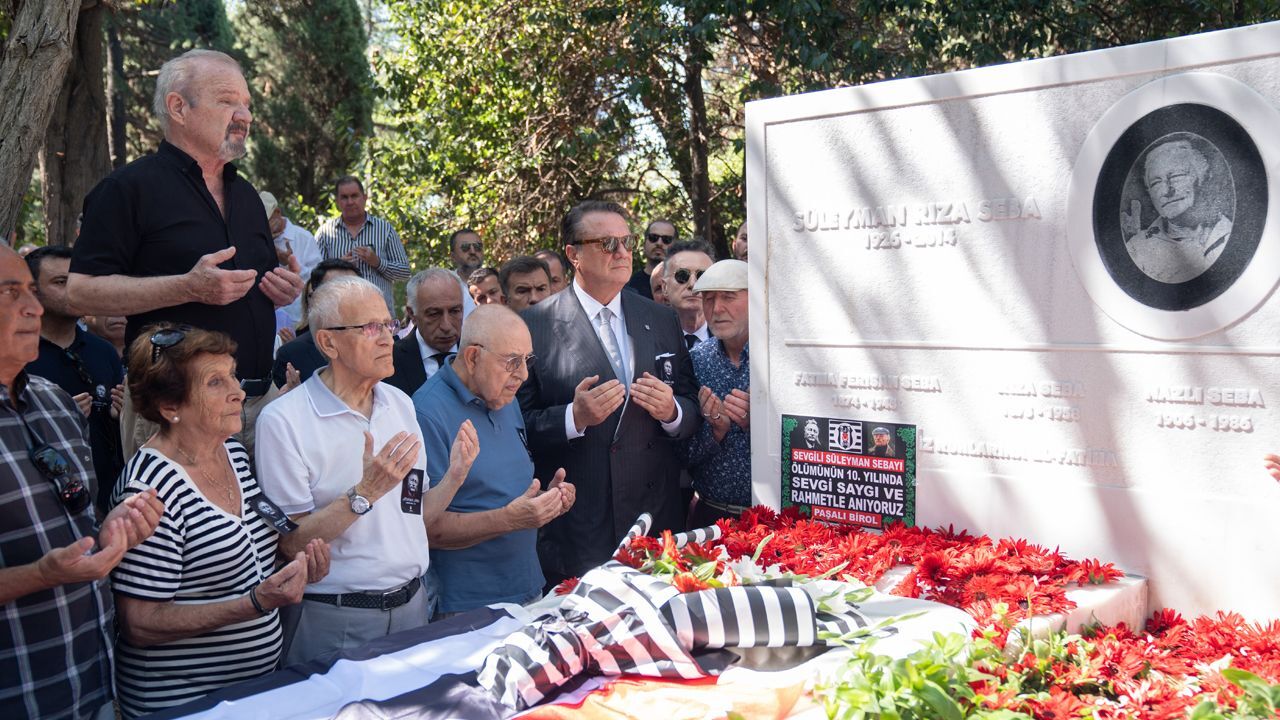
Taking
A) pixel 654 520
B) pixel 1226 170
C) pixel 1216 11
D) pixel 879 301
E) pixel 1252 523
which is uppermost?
pixel 1216 11

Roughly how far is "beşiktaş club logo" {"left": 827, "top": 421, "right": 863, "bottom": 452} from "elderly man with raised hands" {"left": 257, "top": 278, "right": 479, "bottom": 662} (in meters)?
1.19

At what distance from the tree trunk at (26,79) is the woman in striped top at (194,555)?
2808 mm

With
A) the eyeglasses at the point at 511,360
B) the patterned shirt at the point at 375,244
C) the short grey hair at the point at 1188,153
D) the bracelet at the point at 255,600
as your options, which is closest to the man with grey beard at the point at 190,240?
the eyeglasses at the point at 511,360

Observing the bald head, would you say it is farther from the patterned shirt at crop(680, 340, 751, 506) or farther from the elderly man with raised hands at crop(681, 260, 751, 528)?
the patterned shirt at crop(680, 340, 751, 506)

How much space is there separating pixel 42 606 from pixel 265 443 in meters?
0.73

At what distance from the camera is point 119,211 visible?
3.20 m

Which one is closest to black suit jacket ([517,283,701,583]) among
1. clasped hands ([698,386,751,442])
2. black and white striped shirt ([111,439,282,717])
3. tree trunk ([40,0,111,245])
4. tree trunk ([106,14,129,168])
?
clasped hands ([698,386,751,442])

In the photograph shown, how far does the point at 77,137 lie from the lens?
9805 millimetres

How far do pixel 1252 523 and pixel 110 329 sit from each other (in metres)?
5.28

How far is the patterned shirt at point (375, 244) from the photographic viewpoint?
25.0 ft

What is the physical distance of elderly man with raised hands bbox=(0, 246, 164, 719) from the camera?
2.49 meters

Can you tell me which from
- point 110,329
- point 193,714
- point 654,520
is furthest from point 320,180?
point 193,714

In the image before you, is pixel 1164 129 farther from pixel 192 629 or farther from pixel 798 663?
pixel 192 629

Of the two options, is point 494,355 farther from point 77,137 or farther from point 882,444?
point 77,137
